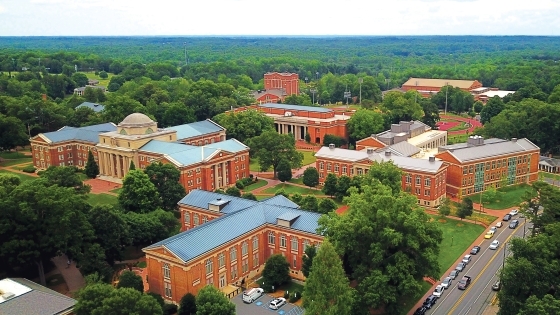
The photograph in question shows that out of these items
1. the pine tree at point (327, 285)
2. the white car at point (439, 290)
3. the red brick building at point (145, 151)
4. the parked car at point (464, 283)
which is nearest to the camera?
the pine tree at point (327, 285)

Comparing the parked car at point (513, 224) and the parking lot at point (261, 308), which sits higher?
the parking lot at point (261, 308)

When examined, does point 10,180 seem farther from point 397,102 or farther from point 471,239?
point 397,102

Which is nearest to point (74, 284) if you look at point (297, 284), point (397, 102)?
point (297, 284)

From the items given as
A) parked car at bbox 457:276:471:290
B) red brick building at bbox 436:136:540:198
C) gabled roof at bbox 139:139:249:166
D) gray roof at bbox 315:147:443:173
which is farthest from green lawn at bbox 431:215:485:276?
gabled roof at bbox 139:139:249:166

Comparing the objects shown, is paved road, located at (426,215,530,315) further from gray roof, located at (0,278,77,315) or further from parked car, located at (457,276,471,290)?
gray roof, located at (0,278,77,315)

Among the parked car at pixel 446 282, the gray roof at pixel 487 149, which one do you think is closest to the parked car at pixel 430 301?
the parked car at pixel 446 282

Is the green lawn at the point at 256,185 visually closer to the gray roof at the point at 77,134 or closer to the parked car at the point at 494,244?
the gray roof at the point at 77,134

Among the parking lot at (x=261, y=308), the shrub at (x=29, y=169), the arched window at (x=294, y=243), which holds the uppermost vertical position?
the arched window at (x=294, y=243)
